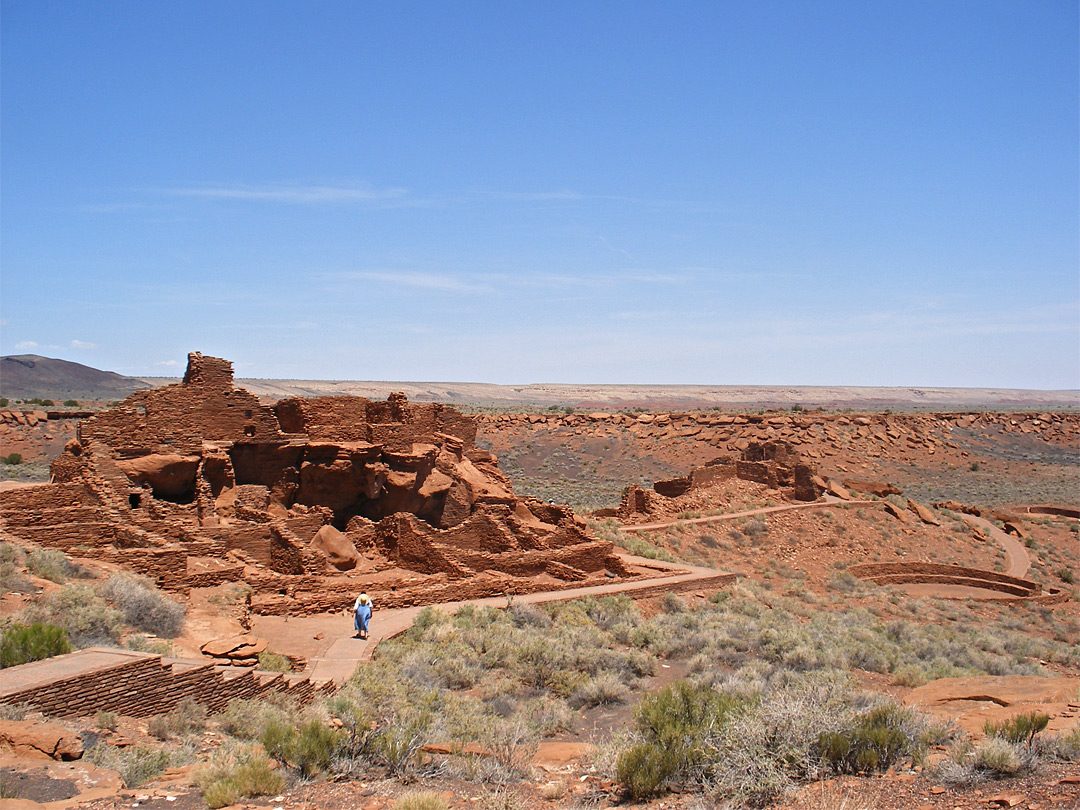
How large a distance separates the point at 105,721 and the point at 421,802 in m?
3.59

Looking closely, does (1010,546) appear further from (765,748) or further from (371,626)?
(765,748)

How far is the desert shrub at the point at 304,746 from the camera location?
785 cm

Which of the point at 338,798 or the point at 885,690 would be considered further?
the point at 885,690

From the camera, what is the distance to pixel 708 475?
33.8 meters

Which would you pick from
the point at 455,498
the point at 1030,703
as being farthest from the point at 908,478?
the point at 1030,703

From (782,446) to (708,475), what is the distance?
4494 millimetres

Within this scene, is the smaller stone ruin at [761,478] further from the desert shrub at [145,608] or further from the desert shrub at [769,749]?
the desert shrub at [769,749]

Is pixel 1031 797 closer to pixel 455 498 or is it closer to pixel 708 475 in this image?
pixel 455 498

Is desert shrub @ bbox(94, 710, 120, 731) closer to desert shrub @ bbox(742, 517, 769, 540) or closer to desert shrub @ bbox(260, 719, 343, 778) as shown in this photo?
desert shrub @ bbox(260, 719, 343, 778)

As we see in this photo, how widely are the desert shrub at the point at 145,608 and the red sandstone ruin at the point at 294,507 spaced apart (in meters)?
2.31

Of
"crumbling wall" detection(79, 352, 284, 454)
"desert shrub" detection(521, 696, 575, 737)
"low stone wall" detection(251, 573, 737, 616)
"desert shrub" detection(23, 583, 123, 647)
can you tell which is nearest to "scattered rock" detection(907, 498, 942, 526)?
"low stone wall" detection(251, 573, 737, 616)

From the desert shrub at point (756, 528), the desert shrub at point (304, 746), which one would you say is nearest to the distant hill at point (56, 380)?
the desert shrub at point (756, 528)

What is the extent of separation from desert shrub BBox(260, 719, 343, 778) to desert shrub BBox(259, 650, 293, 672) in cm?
337

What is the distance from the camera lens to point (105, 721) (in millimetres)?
8328
